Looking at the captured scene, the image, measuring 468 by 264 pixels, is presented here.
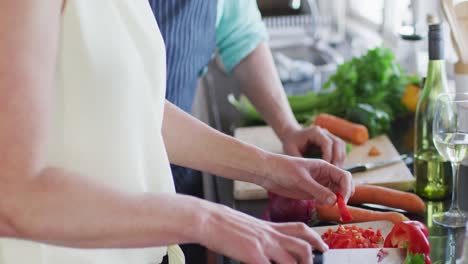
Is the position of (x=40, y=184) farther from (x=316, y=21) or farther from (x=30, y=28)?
(x=316, y=21)

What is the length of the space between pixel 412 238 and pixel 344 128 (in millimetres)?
769

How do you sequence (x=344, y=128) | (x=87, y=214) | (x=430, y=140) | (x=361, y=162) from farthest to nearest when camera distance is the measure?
(x=344, y=128)
(x=361, y=162)
(x=430, y=140)
(x=87, y=214)

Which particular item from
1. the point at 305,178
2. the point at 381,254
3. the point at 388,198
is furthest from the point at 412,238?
the point at 388,198

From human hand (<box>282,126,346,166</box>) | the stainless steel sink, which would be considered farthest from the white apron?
the stainless steel sink

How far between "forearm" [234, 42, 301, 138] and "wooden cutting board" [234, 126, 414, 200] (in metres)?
0.09

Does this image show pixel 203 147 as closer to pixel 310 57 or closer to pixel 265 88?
pixel 265 88

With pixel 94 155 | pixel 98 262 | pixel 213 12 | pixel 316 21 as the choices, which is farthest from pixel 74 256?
pixel 316 21

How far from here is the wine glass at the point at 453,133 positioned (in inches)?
52.7

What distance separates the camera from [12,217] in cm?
88

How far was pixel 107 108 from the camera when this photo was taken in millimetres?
1030

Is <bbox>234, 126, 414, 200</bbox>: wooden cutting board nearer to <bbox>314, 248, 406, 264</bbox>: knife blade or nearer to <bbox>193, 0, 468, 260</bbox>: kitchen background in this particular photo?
<bbox>193, 0, 468, 260</bbox>: kitchen background

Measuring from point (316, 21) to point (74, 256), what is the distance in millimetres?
2297

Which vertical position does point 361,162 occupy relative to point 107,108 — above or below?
below

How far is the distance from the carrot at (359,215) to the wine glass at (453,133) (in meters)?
0.09
